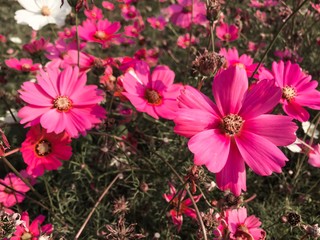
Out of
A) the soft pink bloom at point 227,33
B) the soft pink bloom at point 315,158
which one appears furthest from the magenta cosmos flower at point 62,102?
the soft pink bloom at point 227,33

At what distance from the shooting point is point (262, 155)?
71 cm

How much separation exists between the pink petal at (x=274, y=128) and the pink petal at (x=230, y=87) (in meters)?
0.05

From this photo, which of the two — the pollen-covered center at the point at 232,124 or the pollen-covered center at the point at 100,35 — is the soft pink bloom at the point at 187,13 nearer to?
the pollen-covered center at the point at 100,35

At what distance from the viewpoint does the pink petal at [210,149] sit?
0.67 m

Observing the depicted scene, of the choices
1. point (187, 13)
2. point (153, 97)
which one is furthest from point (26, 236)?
point (187, 13)

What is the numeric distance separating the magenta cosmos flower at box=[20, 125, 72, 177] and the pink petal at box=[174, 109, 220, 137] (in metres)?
0.44

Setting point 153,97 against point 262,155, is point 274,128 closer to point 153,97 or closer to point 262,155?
point 262,155

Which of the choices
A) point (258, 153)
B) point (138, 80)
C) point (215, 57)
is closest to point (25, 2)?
point (138, 80)

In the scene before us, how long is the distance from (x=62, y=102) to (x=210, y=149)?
1.64ft

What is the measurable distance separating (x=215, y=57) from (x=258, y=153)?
10.9 inches

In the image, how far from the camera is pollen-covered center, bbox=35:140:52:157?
1.07 m

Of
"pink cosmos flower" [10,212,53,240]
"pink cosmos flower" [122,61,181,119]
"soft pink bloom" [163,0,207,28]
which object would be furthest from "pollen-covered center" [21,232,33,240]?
"soft pink bloom" [163,0,207,28]

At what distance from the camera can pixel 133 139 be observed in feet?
4.47

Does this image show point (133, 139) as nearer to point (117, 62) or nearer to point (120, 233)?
point (117, 62)
